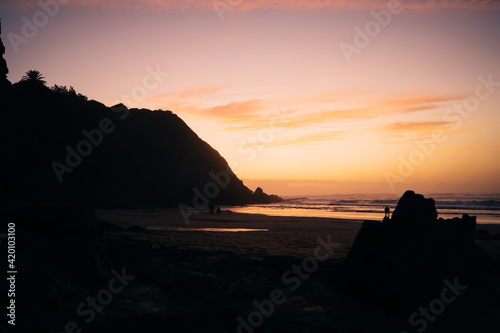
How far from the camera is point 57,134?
7212cm

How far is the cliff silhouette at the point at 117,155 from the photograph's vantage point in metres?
64.9

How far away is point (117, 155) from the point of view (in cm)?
8150

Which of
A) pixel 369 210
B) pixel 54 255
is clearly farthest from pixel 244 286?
pixel 369 210

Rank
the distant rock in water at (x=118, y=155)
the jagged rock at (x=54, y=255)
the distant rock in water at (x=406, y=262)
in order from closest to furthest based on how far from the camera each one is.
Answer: the jagged rock at (x=54, y=255)
the distant rock in water at (x=406, y=262)
the distant rock in water at (x=118, y=155)

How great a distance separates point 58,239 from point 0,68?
22.4 metres

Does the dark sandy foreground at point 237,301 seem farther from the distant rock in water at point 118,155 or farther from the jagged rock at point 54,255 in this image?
the distant rock in water at point 118,155

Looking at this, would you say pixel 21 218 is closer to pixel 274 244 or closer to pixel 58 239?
pixel 58 239

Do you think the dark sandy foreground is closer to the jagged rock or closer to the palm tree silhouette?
the jagged rock

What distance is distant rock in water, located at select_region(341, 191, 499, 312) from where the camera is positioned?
636 centimetres

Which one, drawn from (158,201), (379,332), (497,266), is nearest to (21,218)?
(379,332)

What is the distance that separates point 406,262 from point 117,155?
83437 mm

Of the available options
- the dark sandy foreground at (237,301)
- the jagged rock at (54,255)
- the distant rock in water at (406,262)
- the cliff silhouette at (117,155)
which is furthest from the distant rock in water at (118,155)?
the distant rock in water at (406,262)

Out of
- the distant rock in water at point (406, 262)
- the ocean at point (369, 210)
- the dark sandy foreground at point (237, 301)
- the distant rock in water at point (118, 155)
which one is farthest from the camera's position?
the distant rock in water at point (118, 155)

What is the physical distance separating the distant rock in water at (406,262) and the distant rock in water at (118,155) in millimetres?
52247
